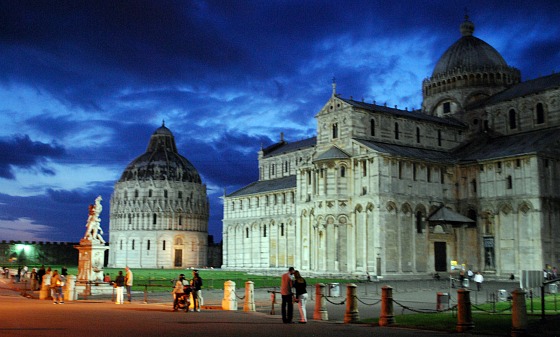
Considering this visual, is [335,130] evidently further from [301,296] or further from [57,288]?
[301,296]

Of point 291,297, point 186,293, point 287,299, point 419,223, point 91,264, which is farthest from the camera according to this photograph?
point 419,223

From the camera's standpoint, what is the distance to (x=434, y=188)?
57281 mm

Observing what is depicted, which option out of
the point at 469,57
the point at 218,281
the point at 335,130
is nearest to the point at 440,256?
the point at 335,130

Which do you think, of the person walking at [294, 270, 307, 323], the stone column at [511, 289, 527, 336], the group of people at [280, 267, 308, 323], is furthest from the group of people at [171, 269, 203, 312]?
the stone column at [511, 289, 527, 336]

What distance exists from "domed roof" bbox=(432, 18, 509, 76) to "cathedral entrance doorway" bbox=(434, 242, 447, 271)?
860 inches

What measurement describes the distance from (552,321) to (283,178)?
6706cm

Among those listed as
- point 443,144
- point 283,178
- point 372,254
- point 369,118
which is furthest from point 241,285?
point 283,178

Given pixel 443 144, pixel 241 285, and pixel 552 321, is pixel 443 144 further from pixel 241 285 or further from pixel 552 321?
pixel 552 321

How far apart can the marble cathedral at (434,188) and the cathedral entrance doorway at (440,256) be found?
3.5 inches

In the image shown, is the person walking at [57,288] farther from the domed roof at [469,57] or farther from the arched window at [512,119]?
the domed roof at [469,57]

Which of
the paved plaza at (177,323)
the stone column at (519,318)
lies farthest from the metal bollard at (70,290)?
the stone column at (519,318)

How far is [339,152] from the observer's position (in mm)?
57125

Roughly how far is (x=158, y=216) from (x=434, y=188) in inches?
2638

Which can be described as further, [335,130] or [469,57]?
[469,57]
